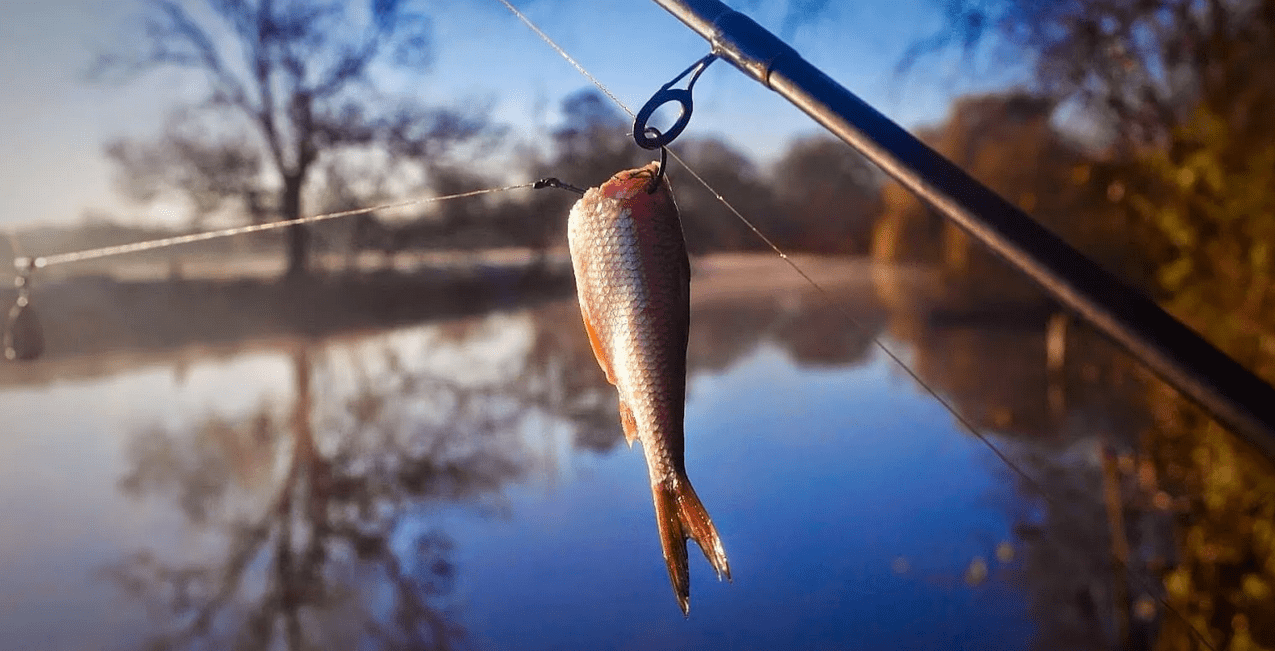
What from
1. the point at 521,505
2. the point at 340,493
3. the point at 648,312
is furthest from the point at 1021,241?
the point at 340,493

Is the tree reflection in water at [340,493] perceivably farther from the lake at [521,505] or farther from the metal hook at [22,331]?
the metal hook at [22,331]

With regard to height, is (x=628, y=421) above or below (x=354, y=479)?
above

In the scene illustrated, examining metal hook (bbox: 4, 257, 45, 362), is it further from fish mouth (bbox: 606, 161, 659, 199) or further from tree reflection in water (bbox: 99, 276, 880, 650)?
tree reflection in water (bbox: 99, 276, 880, 650)

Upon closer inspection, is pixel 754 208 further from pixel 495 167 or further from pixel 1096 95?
pixel 1096 95

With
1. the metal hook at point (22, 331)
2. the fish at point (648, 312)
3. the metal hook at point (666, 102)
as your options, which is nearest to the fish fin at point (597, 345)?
the fish at point (648, 312)

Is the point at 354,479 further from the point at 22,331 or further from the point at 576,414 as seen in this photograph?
the point at 22,331

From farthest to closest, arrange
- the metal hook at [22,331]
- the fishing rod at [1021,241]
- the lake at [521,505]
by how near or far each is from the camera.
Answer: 1. the lake at [521,505]
2. the metal hook at [22,331]
3. the fishing rod at [1021,241]
